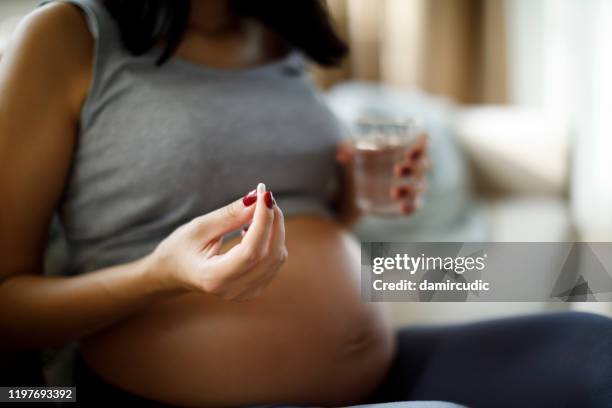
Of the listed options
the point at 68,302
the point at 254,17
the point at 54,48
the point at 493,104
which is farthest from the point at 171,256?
the point at 493,104

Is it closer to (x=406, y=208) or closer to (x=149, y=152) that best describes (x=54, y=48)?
(x=149, y=152)

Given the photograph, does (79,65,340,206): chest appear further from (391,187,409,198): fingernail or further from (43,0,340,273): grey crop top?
(391,187,409,198): fingernail

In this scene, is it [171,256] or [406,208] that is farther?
[406,208]

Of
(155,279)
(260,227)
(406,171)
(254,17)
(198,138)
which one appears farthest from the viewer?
(254,17)

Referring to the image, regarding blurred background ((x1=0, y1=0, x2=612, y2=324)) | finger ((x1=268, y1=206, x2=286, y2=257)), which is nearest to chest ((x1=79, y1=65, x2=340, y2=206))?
finger ((x1=268, y1=206, x2=286, y2=257))

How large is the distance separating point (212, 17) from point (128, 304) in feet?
1.53

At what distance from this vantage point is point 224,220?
1.78ft

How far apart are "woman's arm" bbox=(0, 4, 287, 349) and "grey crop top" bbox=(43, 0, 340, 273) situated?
0.03 meters

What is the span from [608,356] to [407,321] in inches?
25.8

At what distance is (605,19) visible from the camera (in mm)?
1836

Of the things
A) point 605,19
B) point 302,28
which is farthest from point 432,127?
point 302,28

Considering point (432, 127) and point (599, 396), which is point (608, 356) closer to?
point (599, 396)

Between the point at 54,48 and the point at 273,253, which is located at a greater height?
the point at 54,48

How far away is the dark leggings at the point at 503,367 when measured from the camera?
67 centimetres
